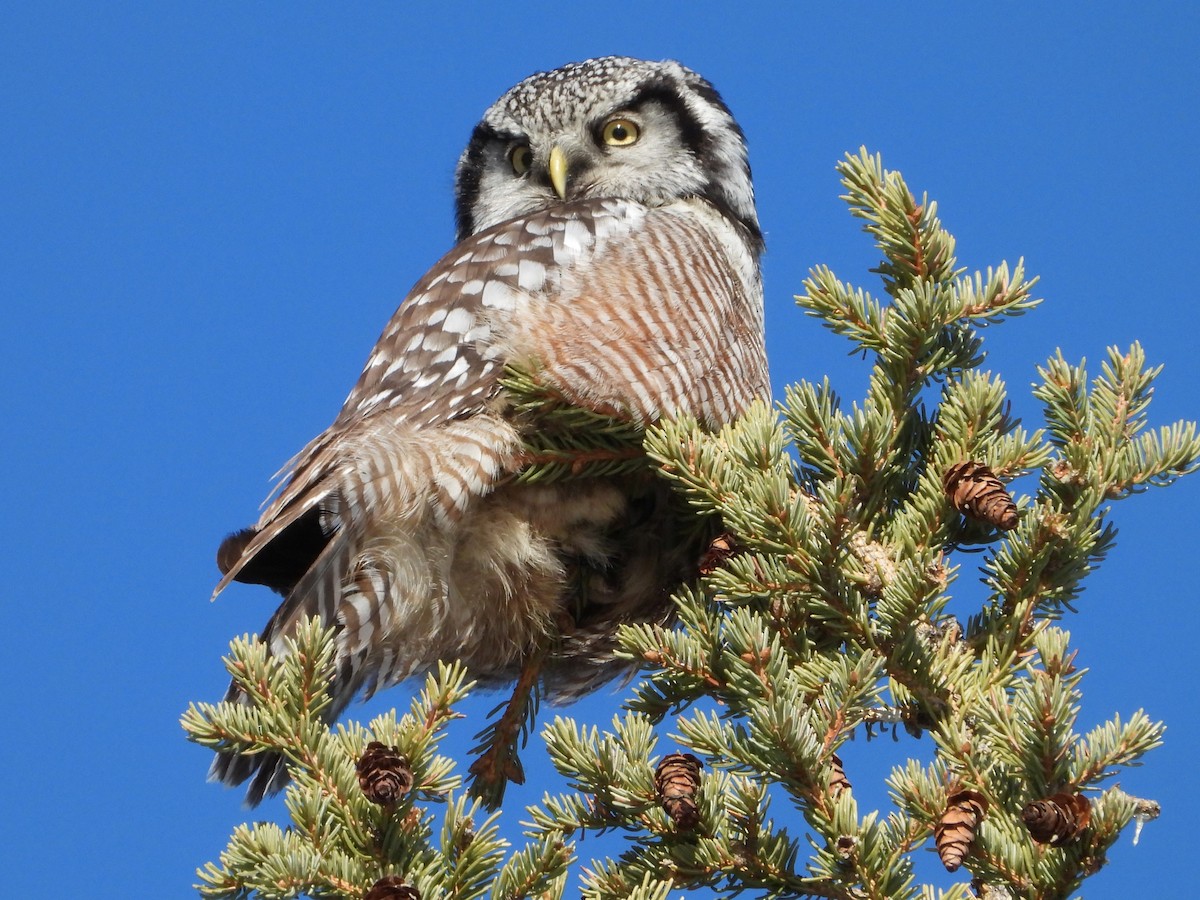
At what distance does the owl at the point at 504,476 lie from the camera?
2809 millimetres

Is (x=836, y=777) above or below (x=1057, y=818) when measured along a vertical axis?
above

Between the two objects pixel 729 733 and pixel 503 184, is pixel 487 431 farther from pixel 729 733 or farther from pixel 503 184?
pixel 503 184

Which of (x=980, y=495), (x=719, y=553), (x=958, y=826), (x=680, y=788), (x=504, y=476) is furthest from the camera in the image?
(x=504, y=476)

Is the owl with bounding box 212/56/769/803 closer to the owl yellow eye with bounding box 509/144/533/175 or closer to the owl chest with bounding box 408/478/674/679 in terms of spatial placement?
the owl chest with bounding box 408/478/674/679

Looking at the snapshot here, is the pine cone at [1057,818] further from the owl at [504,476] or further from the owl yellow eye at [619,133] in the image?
the owl yellow eye at [619,133]

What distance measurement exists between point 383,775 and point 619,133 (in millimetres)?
3030

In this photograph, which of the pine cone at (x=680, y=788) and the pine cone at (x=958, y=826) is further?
the pine cone at (x=680, y=788)

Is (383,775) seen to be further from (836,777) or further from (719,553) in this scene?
(719,553)

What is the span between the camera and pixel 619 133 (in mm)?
4324

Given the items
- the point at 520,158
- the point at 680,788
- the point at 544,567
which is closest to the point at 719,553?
the point at 544,567

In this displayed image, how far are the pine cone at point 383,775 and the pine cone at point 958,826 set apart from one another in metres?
0.73

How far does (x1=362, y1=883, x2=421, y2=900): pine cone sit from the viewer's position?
1.67m

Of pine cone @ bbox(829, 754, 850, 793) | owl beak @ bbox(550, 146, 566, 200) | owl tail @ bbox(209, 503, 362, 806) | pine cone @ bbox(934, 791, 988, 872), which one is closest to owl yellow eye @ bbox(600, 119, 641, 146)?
owl beak @ bbox(550, 146, 566, 200)

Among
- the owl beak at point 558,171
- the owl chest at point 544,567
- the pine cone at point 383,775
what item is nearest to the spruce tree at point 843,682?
the pine cone at point 383,775
